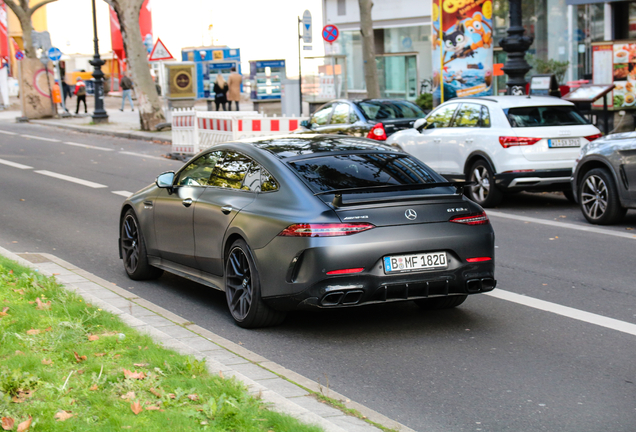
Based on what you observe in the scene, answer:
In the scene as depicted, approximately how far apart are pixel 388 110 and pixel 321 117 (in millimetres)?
1458

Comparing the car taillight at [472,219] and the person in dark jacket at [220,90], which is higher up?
the person in dark jacket at [220,90]

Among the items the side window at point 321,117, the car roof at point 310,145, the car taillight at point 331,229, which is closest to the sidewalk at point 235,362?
the car taillight at point 331,229

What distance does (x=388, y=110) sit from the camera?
1709 cm

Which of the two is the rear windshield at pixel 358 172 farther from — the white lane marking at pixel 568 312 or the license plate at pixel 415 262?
the white lane marking at pixel 568 312

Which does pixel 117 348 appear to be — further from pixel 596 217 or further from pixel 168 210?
pixel 596 217

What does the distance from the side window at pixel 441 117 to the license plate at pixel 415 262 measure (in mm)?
8211

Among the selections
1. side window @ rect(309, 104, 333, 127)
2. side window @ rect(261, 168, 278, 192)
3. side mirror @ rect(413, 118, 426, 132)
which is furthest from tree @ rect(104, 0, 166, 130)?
side window @ rect(261, 168, 278, 192)

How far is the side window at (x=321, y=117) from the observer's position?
1758cm

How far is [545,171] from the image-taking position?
12.6m

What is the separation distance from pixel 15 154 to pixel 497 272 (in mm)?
17351

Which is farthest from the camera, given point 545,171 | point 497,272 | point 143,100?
point 143,100

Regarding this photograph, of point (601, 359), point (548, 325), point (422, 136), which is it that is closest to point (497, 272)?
point (548, 325)

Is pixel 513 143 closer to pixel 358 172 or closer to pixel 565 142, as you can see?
pixel 565 142

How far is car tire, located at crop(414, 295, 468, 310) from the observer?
23.0 ft
